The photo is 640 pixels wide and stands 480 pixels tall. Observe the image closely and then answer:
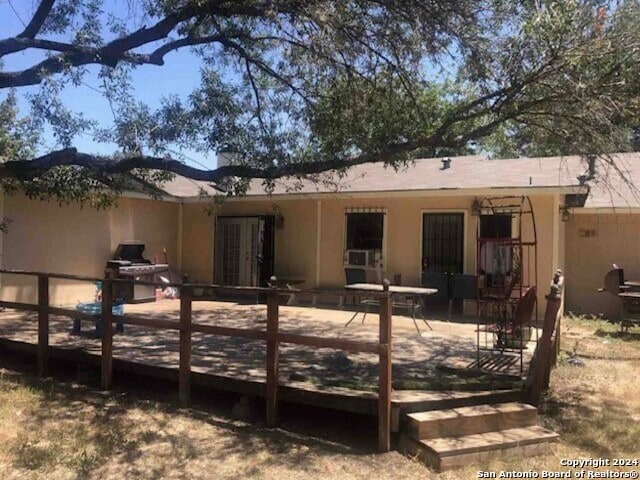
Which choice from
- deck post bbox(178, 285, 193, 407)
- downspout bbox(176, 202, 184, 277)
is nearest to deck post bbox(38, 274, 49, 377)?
deck post bbox(178, 285, 193, 407)

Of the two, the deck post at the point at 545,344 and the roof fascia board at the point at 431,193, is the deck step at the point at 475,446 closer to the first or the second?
the deck post at the point at 545,344

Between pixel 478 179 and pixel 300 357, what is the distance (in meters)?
5.78

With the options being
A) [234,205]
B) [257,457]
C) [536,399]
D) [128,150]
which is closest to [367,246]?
[234,205]

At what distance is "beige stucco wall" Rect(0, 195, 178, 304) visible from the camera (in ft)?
32.9

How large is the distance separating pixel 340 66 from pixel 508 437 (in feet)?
16.6

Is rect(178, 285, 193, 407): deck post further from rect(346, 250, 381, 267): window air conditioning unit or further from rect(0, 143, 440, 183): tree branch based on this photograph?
rect(346, 250, 381, 267): window air conditioning unit

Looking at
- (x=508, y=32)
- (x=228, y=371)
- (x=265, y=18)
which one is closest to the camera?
(x=228, y=371)

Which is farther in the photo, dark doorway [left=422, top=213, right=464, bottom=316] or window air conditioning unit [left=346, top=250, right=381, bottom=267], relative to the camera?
window air conditioning unit [left=346, top=250, right=381, bottom=267]

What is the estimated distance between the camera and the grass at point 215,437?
412 centimetres

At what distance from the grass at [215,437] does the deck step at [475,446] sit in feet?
0.24

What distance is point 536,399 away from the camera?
16.7ft

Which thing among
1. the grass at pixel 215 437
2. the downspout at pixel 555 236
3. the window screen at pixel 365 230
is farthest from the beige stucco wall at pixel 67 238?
the downspout at pixel 555 236

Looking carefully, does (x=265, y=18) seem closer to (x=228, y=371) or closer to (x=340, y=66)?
(x=340, y=66)

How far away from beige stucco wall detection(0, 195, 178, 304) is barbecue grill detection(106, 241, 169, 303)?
196mm
